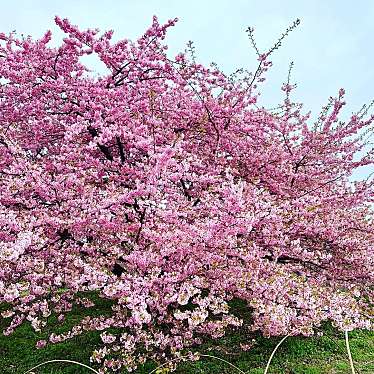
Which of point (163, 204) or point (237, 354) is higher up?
point (163, 204)

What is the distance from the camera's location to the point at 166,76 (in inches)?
331

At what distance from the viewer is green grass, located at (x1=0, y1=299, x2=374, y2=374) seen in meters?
6.84

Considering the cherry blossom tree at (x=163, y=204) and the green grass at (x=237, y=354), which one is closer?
the cherry blossom tree at (x=163, y=204)

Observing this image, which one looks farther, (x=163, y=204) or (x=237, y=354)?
(x=237, y=354)

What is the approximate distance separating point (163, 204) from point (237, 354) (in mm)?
2483

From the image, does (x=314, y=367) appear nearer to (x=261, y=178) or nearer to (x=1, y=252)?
(x=261, y=178)

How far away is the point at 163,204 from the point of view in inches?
236

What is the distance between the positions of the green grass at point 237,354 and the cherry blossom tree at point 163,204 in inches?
13.5

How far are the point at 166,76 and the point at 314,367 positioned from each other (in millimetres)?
5089

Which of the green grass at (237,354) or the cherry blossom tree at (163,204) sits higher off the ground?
the cherry blossom tree at (163,204)

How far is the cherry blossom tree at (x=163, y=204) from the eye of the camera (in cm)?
568

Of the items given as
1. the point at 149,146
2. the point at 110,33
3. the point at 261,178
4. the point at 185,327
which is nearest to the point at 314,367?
the point at 185,327

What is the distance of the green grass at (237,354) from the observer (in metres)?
6.84

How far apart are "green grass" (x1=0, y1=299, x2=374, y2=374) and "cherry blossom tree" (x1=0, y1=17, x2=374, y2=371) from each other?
344mm
